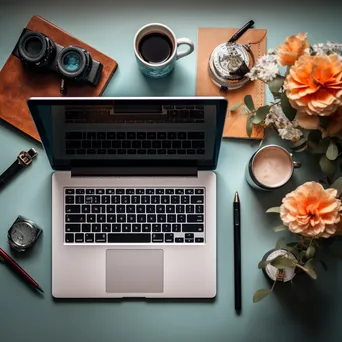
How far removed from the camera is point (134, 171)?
1.00m

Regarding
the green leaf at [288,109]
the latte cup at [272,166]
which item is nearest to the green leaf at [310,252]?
the latte cup at [272,166]

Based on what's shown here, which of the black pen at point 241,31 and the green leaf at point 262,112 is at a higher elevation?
the black pen at point 241,31

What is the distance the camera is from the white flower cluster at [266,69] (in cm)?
90

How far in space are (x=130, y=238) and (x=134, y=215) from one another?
2.0 inches

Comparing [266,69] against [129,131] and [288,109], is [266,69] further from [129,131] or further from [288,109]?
[129,131]

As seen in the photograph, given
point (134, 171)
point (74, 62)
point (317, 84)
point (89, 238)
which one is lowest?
point (89, 238)

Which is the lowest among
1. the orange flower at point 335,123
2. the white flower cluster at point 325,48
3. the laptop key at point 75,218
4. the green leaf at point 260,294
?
the green leaf at point 260,294

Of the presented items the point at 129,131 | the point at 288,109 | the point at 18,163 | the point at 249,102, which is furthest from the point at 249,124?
the point at 18,163

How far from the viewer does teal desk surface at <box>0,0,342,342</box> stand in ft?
3.38

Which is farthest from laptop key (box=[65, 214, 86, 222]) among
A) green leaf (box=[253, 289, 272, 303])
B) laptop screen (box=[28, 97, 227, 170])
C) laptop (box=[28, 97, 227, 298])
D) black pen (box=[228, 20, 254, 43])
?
black pen (box=[228, 20, 254, 43])

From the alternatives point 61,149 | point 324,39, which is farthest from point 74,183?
point 324,39

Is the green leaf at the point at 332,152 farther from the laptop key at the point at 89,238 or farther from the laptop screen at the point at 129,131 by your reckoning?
the laptop key at the point at 89,238

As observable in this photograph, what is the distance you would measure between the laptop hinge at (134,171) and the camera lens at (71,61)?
A: 0.21 m

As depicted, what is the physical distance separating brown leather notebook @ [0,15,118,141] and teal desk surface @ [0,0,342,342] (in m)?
0.02
